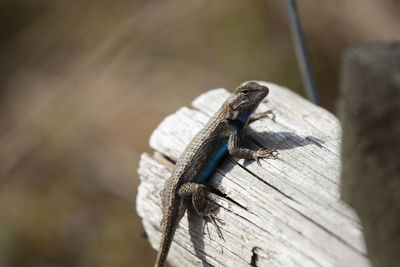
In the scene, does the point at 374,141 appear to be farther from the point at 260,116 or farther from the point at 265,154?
the point at 260,116

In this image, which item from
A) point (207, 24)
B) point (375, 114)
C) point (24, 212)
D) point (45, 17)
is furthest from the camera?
point (45, 17)

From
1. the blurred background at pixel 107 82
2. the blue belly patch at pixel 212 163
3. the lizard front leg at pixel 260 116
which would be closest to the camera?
the blue belly patch at pixel 212 163

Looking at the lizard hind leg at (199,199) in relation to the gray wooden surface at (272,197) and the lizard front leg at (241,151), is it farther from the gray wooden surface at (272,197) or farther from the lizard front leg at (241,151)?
the lizard front leg at (241,151)

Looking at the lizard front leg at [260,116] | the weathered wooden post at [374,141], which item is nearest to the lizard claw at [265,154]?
the lizard front leg at [260,116]

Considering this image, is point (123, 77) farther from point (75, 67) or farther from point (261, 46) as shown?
point (261, 46)

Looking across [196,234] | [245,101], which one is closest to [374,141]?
[196,234]

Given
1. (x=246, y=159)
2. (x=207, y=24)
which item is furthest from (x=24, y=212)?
(x=246, y=159)
